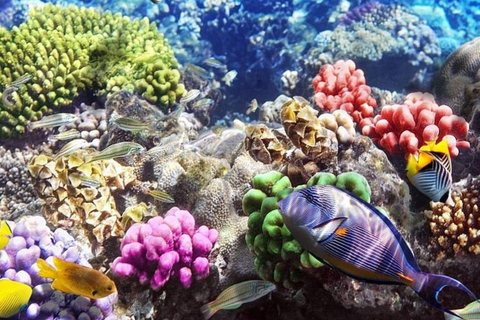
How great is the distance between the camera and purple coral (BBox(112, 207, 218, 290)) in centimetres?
301

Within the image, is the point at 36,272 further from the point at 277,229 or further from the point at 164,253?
the point at 277,229

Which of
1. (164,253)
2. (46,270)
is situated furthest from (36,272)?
(164,253)

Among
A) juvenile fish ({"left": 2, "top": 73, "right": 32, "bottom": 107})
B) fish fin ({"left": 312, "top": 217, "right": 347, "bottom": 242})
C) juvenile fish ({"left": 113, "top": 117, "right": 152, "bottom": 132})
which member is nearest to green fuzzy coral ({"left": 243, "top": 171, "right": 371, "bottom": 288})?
fish fin ({"left": 312, "top": 217, "right": 347, "bottom": 242})

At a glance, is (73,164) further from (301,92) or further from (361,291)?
(301,92)

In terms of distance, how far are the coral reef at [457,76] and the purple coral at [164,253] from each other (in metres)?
3.80

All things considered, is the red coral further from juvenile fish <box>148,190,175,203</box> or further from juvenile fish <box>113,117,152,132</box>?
juvenile fish <box>148,190,175,203</box>

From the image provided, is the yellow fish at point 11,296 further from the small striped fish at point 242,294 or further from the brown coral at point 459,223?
the brown coral at point 459,223

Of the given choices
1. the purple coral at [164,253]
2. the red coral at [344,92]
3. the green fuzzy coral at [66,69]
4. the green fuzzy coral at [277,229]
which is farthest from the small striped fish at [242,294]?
the green fuzzy coral at [66,69]

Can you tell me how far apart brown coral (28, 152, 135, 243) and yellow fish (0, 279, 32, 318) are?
4.29 feet

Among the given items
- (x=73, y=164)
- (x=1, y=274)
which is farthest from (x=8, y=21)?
(x=1, y=274)

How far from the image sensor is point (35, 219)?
3.05 metres

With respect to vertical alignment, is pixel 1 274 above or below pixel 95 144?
above

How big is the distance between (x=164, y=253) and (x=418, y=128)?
9.94 ft

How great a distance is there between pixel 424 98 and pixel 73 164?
430 centimetres
